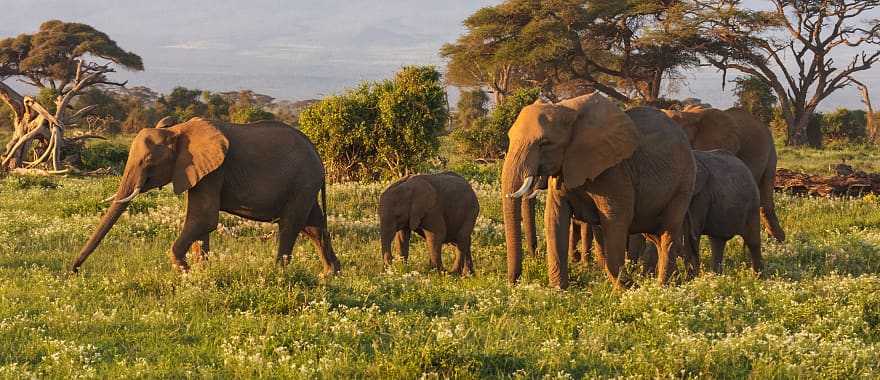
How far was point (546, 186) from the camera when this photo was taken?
8508mm

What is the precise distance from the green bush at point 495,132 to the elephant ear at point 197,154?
19908 mm

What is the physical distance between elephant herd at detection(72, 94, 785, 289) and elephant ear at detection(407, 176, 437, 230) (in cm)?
2

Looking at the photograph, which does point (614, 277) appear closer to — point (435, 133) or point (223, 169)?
point (223, 169)

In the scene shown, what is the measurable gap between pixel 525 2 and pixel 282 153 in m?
32.8

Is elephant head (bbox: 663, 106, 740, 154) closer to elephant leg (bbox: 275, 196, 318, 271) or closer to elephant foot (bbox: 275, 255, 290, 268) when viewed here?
elephant leg (bbox: 275, 196, 318, 271)

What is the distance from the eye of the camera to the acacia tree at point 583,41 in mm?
40219

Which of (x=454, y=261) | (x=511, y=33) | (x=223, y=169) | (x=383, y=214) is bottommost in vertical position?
(x=454, y=261)

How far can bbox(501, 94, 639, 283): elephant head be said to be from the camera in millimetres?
7809

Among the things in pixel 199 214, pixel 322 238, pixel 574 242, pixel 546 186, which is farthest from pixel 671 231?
pixel 199 214

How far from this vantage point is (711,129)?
13070 mm

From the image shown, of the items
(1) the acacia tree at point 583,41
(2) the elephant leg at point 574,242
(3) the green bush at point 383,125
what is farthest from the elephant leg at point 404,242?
(1) the acacia tree at point 583,41

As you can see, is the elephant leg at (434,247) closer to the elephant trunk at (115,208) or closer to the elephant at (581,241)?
the elephant at (581,241)

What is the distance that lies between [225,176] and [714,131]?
7792mm

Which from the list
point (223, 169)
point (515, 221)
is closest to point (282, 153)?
point (223, 169)
